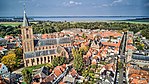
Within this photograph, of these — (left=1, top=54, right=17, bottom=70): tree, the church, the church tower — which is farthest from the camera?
the church tower

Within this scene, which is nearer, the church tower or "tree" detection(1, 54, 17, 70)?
"tree" detection(1, 54, 17, 70)

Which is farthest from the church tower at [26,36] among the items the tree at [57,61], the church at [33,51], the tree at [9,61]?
the tree at [57,61]

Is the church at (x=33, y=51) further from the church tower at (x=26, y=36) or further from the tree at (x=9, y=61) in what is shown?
the tree at (x=9, y=61)

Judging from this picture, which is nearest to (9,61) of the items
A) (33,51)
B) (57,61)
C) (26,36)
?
(33,51)

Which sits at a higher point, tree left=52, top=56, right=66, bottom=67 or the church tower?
the church tower

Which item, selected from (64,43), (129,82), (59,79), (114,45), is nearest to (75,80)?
(59,79)

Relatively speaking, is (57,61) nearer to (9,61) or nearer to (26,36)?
(9,61)

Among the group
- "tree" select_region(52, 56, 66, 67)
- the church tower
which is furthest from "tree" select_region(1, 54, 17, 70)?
"tree" select_region(52, 56, 66, 67)

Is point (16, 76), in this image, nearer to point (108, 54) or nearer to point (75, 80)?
point (75, 80)

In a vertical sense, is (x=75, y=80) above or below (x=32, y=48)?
below

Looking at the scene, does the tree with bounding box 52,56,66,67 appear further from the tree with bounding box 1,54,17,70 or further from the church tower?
the church tower

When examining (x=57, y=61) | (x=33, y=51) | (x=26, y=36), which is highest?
(x=26, y=36)
